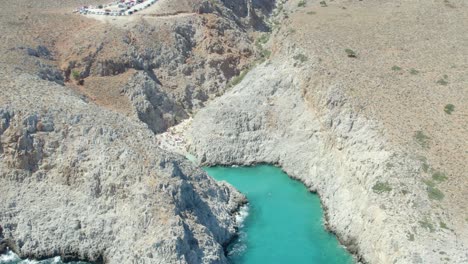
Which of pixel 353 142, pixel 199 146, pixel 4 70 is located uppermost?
pixel 4 70

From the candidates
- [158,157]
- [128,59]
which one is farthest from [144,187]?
[128,59]

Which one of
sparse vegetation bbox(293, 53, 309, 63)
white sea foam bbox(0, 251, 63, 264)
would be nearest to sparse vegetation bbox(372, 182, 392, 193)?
sparse vegetation bbox(293, 53, 309, 63)

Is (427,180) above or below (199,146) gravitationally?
above

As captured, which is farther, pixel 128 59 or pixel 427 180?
pixel 128 59

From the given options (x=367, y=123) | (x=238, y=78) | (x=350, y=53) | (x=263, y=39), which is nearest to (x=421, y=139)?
(x=367, y=123)

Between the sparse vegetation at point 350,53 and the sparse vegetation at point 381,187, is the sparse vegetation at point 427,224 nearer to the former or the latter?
the sparse vegetation at point 381,187

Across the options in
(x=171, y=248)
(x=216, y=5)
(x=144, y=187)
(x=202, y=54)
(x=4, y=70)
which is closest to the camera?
(x=171, y=248)

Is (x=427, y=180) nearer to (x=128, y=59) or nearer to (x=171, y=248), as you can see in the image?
(x=171, y=248)
